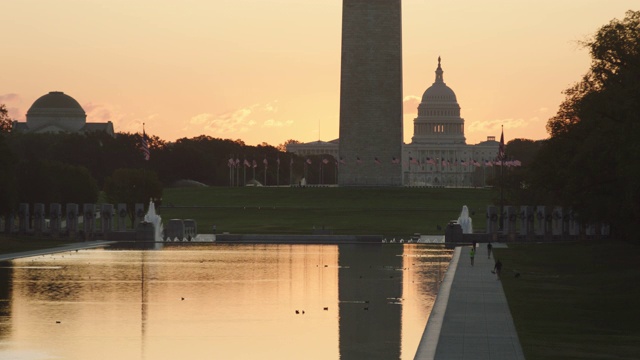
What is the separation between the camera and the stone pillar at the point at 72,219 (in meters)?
89.9

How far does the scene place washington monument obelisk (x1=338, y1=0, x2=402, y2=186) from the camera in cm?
13475

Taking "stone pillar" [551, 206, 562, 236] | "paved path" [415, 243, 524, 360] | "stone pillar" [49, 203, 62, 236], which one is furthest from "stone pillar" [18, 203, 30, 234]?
"paved path" [415, 243, 524, 360]

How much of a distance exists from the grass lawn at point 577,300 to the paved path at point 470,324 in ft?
1.32

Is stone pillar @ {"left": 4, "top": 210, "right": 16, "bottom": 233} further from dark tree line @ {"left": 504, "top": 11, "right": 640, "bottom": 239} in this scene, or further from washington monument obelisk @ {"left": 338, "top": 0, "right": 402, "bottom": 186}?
washington monument obelisk @ {"left": 338, "top": 0, "right": 402, "bottom": 186}

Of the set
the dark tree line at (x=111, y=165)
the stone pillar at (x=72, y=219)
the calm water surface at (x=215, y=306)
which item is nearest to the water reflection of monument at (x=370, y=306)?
the calm water surface at (x=215, y=306)

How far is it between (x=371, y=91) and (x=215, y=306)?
9895cm

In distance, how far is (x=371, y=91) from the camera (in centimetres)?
13712

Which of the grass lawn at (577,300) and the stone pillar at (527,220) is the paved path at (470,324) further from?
the stone pillar at (527,220)

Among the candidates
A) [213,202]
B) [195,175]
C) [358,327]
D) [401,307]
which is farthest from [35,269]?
[195,175]

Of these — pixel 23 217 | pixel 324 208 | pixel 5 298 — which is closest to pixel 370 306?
pixel 5 298

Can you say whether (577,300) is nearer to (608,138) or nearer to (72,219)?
(608,138)

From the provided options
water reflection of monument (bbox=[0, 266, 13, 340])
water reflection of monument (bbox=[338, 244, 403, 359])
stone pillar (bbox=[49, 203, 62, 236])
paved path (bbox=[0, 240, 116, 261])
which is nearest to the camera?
water reflection of monument (bbox=[338, 244, 403, 359])

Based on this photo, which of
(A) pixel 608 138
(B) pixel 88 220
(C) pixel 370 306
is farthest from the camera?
(B) pixel 88 220

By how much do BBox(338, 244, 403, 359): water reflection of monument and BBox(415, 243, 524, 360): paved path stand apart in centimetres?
97
